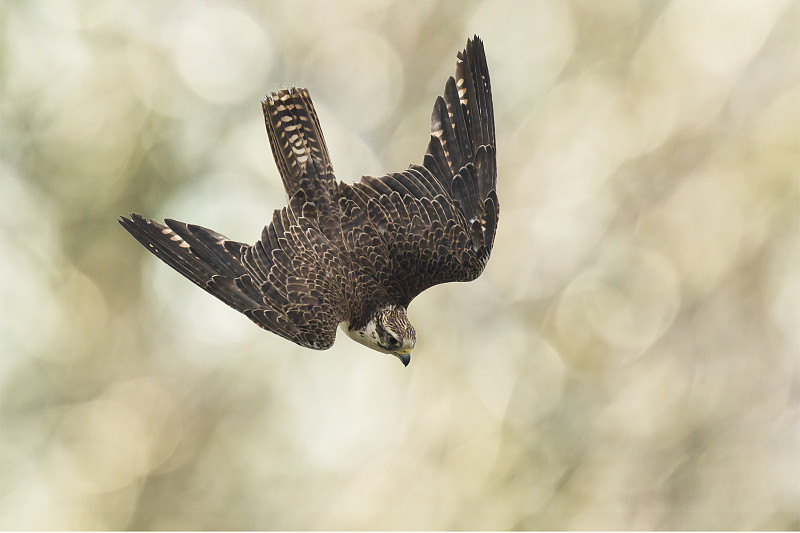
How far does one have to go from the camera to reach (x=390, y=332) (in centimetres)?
400

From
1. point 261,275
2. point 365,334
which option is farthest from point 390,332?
point 261,275

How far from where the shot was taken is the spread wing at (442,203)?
416 centimetres

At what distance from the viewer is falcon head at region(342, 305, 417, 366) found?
4012 millimetres

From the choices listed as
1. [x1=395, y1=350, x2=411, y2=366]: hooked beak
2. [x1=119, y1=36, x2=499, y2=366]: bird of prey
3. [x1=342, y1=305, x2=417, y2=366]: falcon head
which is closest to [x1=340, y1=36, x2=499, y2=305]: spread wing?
[x1=119, y1=36, x2=499, y2=366]: bird of prey

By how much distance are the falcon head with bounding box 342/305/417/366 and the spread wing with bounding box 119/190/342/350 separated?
8.1 inches

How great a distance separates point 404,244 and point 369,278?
270 millimetres

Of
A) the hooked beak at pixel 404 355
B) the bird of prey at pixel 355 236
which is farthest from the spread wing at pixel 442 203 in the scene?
the hooked beak at pixel 404 355

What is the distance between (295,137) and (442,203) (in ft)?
2.74

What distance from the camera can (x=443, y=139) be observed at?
435 cm

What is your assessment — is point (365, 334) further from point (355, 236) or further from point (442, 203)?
point (442, 203)

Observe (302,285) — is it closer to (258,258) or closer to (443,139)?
(258,258)

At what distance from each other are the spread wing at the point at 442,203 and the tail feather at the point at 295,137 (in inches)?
7.2

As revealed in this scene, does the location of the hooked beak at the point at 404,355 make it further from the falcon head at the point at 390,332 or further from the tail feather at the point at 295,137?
the tail feather at the point at 295,137

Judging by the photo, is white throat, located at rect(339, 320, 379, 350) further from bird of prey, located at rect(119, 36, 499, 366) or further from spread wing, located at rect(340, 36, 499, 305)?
spread wing, located at rect(340, 36, 499, 305)
